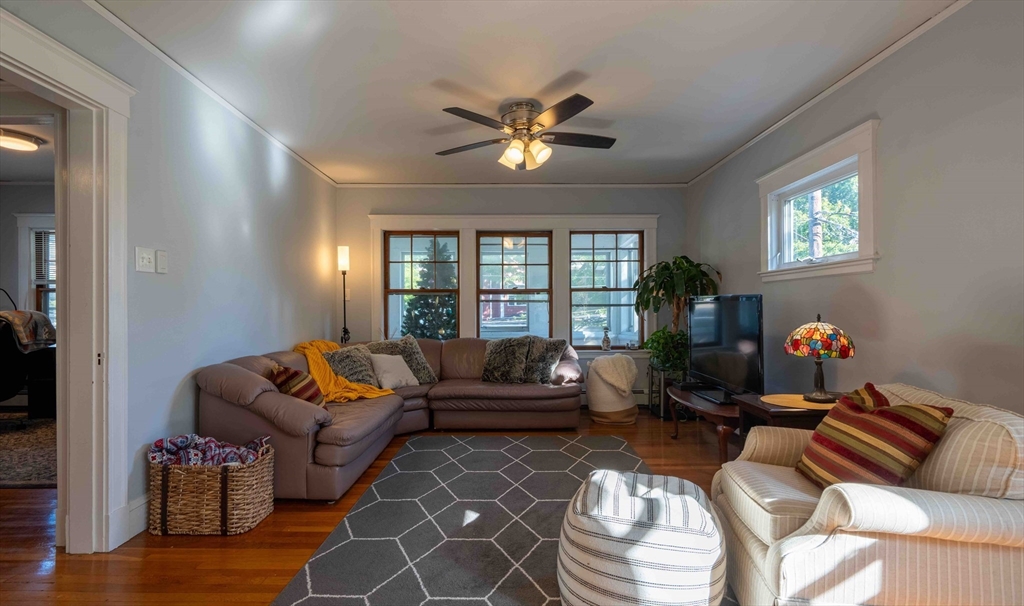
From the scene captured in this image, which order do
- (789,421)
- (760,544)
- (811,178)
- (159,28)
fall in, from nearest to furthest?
(760,544) < (159,28) < (789,421) < (811,178)

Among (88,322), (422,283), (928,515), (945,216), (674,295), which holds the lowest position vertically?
(928,515)

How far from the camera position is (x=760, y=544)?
150 centimetres

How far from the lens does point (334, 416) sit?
9.67 feet

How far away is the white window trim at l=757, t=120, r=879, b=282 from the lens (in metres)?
2.42

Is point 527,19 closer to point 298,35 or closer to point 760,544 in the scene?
point 298,35

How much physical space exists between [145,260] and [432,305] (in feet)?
10.0

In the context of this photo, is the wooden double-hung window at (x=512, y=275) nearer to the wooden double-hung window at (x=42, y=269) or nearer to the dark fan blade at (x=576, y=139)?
the dark fan blade at (x=576, y=139)

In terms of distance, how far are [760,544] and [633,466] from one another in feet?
5.29

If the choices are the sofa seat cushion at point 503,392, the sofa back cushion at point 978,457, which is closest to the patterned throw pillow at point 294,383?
the sofa seat cushion at point 503,392

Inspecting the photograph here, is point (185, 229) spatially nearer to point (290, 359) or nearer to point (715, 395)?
point (290, 359)

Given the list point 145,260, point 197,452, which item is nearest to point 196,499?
point 197,452

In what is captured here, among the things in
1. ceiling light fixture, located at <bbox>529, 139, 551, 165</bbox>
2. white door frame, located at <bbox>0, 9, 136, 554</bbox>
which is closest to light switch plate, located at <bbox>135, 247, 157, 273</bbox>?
white door frame, located at <bbox>0, 9, 136, 554</bbox>

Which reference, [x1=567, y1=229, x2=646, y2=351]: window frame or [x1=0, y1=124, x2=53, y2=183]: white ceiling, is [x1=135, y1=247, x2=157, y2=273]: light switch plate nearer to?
[x1=0, y1=124, x2=53, y2=183]: white ceiling

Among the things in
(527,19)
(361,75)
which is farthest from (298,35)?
(527,19)
